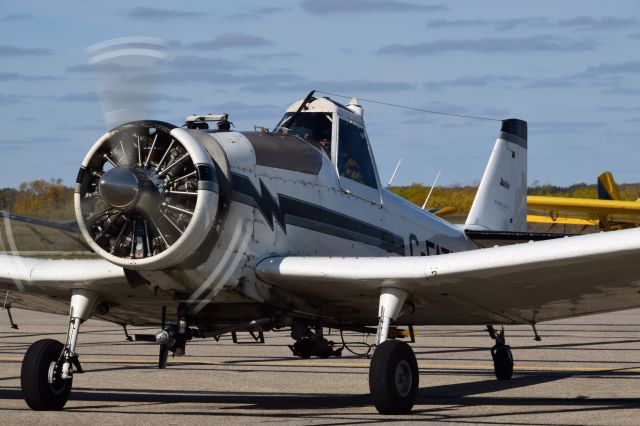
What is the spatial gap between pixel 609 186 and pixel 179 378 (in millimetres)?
42585

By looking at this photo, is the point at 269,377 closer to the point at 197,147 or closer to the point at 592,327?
the point at 197,147

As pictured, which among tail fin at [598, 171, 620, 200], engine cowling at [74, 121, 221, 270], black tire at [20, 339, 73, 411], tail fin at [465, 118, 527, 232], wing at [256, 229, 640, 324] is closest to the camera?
wing at [256, 229, 640, 324]

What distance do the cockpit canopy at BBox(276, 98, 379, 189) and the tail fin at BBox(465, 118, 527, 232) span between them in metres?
3.74

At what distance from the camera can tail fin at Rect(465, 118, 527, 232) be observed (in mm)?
14477

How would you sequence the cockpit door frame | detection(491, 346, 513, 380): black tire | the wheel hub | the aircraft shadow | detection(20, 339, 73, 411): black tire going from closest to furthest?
1. the wheel hub
2. detection(20, 339, 73, 411): black tire
3. the aircraft shadow
4. the cockpit door frame
5. detection(491, 346, 513, 380): black tire

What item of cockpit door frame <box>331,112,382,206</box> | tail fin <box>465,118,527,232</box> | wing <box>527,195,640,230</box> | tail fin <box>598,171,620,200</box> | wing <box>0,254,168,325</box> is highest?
tail fin <box>598,171,620,200</box>

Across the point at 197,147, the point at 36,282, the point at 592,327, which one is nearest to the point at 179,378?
the point at 36,282

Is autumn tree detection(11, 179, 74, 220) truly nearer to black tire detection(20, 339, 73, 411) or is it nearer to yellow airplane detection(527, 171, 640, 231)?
black tire detection(20, 339, 73, 411)

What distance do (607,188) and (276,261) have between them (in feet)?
148

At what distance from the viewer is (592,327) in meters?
21.0

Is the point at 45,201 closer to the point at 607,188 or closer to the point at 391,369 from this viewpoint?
the point at 391,369

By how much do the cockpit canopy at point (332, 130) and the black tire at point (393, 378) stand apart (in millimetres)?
1999

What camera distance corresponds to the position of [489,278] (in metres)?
9.20

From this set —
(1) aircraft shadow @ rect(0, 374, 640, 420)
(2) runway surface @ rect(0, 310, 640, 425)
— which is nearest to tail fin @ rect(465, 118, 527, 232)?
(2) runway surface @ rect(0, 310, 640, 425)
